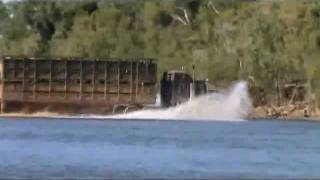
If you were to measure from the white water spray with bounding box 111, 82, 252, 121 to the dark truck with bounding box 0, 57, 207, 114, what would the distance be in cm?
87

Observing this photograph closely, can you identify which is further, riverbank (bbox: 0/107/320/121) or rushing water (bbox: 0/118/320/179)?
riverbank (bbox: 0/107/320/121)

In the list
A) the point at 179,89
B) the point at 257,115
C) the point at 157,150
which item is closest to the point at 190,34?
the point at 257,115

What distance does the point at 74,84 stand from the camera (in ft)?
362

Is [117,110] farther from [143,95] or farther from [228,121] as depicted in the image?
[228,121]

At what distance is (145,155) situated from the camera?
59938 millimetres

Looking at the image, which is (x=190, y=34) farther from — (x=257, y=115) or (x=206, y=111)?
(x=206, y=111)

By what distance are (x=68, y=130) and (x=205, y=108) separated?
1036 inches

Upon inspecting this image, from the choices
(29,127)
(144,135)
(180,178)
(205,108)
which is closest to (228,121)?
(205,108)

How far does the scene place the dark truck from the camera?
109 meters

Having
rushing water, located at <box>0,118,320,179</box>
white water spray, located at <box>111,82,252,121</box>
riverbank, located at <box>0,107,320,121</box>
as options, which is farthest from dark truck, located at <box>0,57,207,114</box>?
rushing water, located at <box>0,118,320,179</box>

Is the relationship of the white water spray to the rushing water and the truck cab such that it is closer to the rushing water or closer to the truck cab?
the truck cab

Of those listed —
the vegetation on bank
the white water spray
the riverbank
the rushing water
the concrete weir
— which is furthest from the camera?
the vegetation on bank

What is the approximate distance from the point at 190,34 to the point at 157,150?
298ft

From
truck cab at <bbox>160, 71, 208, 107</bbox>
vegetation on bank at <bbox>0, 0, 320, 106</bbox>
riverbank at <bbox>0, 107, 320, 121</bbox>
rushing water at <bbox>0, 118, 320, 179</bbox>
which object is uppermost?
vegetation on bank at <bbox>0, 0, 320, 106</bbox>
